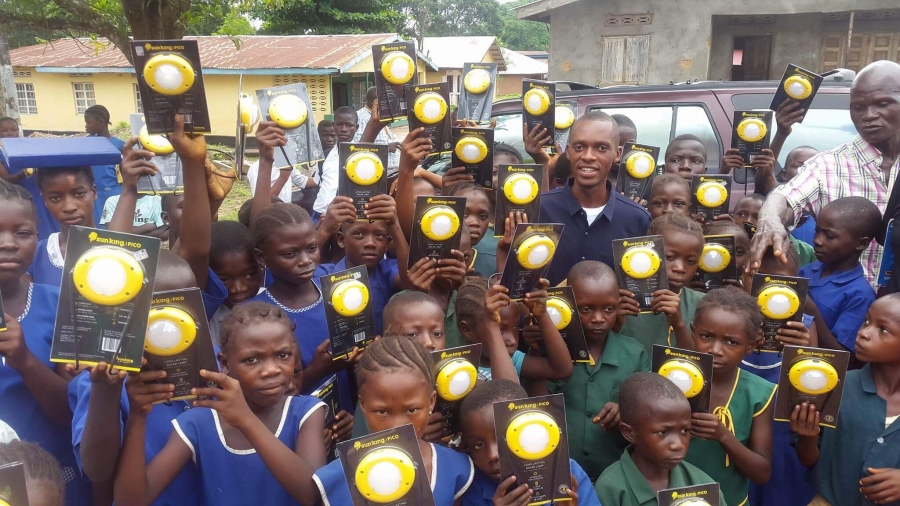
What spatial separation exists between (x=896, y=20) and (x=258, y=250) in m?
13.0

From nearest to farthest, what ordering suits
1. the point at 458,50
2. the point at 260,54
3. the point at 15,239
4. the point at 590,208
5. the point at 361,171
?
the point at 15,239 < the point at 361,171 < the point at 590,208 < the point at 260,54 < the point at 458,50

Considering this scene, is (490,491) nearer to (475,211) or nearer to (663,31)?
(475,211)

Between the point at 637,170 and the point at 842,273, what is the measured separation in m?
1.14

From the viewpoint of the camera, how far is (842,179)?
366 centimetres

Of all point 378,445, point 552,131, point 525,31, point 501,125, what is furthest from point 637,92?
point 525,31

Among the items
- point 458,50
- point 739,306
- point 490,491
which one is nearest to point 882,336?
point 739,306

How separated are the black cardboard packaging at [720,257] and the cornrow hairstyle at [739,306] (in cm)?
42

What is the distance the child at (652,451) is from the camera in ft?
7.18

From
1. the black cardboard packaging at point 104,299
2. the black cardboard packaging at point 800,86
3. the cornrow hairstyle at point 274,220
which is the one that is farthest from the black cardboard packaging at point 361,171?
the black cardboard packaging at point 800,86

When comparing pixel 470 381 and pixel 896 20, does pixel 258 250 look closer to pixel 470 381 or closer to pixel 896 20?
pixel 470 381

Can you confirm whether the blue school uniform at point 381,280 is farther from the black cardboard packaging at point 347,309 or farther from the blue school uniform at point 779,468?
the blue school uniform at point 779,468

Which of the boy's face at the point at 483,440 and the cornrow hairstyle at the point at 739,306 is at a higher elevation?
the cornrow hairstyle at the point at 739,306

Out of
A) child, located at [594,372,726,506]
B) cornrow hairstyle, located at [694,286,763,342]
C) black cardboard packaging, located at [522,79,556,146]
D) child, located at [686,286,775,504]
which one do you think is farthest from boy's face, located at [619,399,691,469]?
black cardboard packaging, located at [522,79,556,146]

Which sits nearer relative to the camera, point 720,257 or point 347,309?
point 347,309
